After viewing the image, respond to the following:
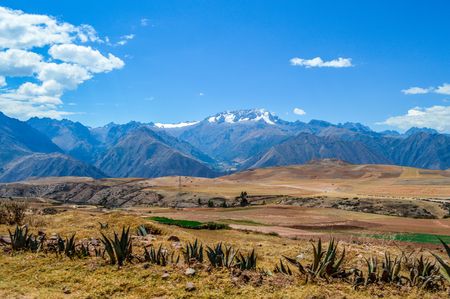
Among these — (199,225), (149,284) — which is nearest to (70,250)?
(149,284)

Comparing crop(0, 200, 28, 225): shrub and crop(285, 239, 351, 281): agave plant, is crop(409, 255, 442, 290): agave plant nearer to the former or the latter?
crop(285, 239, 351, 281): agave plant

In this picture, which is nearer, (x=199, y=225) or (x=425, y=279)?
(x=425, y=279)

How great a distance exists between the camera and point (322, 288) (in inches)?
471

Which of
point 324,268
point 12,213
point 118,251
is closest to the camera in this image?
point 324,268

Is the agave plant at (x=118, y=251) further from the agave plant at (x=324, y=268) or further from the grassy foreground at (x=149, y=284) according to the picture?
the agave plant at (x=324, y=268)

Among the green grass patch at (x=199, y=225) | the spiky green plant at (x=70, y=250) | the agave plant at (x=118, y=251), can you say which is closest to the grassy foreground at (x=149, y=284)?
the agave plant at (x=118, y=251)

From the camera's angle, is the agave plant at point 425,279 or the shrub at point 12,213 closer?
the agave plant at point 425,279

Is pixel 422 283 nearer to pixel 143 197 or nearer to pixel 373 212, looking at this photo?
pixel 373 212

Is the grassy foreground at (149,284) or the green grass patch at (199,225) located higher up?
the grassy foreground at (149,284)

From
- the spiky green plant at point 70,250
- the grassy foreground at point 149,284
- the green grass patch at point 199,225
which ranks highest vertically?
the spiky green plant at point 70,250

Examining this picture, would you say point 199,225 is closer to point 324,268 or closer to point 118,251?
point 118,251

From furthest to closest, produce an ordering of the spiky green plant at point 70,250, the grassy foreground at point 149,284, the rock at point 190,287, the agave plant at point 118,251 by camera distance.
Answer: the spiky green plant at point 70,250, the agave plant at point 118,251, the rock at point 190,287, the grassy foreground at point 149,284

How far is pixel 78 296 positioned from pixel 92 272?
87.3 inches

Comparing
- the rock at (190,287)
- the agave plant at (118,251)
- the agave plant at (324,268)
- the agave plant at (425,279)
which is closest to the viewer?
the rock at (190,287)
